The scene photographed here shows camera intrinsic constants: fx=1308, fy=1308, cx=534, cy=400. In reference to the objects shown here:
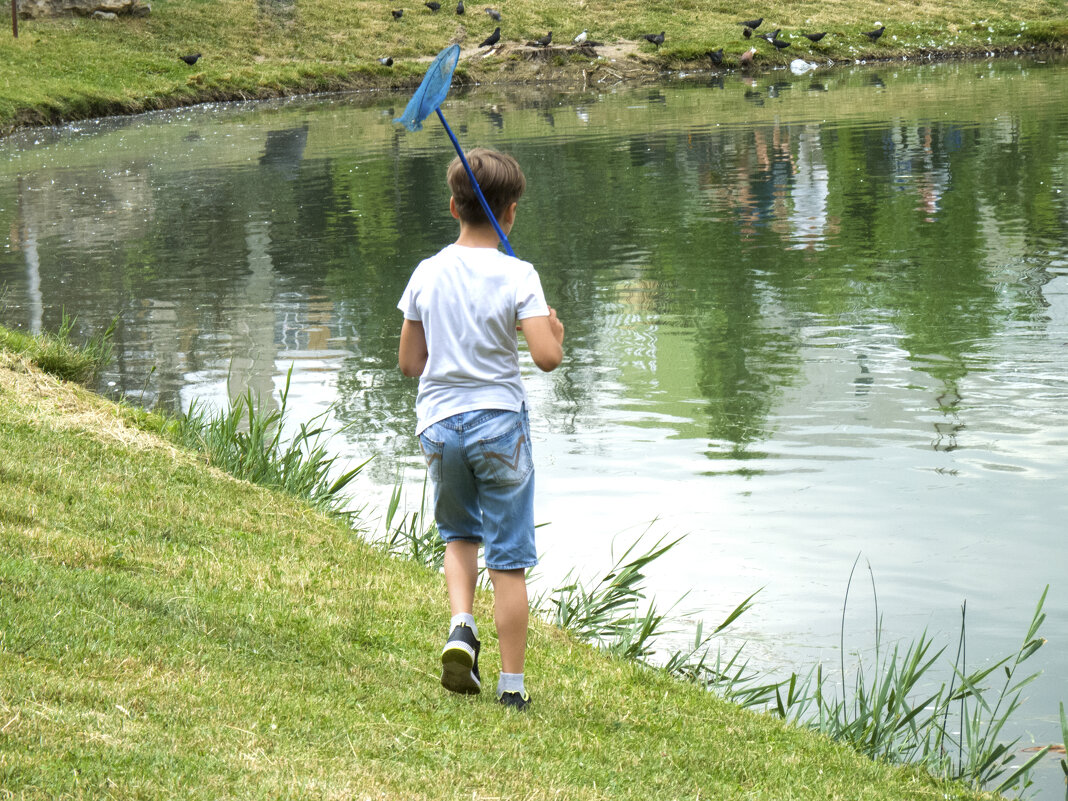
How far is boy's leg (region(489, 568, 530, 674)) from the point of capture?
15.4 feet

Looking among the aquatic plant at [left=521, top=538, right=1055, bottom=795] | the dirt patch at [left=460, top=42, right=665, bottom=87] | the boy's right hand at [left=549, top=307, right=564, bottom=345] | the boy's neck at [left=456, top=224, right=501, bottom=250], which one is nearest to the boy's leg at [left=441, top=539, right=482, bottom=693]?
the boy's right hand at [left=549, top=307, right=564, bottom=345]

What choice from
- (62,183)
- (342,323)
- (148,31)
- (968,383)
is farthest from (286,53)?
(968,383)

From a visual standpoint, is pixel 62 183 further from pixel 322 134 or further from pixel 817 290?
pixel 817 290

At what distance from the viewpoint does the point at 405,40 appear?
6362 cm

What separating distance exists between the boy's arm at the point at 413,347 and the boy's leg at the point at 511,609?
0.81m

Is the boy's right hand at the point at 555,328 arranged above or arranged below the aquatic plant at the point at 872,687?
above

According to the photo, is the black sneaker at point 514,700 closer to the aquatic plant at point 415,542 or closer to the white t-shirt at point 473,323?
the white t-shirt at point 473,323

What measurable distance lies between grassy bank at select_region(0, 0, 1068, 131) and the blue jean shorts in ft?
152

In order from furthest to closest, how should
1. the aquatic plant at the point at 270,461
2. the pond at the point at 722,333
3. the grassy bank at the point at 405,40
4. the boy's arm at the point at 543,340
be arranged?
1. the grassy bank at the point at 405,40
2. the aquatic plant at the point at 270,461
3. the pond at the point at 722,333
4. the boy's arm at the point at 543,340

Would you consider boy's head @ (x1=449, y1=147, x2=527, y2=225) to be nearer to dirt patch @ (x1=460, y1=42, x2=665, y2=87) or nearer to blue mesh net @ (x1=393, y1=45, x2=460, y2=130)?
blue mesh net @ (x1=393, y1=45, x2=460, y2=130)

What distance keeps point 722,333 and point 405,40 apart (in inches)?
2128

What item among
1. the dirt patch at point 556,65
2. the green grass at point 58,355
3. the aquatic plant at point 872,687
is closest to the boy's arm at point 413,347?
the aquatic plant at point 872,687

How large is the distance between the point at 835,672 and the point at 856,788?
5.74ft

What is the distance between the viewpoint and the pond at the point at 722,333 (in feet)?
24.9
